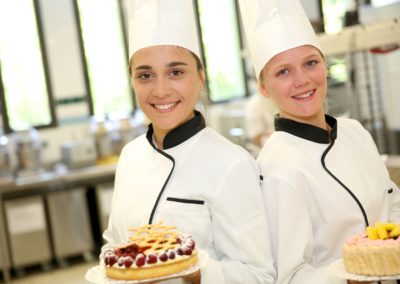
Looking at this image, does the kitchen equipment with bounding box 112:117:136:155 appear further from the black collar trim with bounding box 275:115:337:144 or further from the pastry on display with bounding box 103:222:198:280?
the pastry on display with bounding box 103:222:198:280

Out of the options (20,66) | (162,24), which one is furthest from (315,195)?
(20,66)

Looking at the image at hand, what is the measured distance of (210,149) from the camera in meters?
1.93

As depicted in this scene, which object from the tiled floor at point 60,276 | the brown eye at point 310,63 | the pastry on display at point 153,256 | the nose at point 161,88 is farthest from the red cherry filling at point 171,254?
the tiled floor at point 60,276

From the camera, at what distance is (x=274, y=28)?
1.96m

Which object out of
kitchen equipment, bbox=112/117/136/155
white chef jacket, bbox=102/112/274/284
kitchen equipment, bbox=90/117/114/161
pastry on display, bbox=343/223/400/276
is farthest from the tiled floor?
pastry on display, bbox=343/223/400/276

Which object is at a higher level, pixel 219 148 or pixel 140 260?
pixel 219 148

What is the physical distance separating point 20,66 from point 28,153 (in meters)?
1.03

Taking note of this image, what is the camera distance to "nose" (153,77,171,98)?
188cm

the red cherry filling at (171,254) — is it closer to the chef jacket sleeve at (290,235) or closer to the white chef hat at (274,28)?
the chef jacket sleeve at (290,235)

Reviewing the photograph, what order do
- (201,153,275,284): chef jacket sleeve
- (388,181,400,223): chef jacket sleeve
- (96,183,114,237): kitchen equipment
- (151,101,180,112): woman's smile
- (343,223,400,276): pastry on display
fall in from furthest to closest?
(96,183,114,237): kitchen equipment → (388,181,400,223): chef jacket sleeve → (151,101,180,112): woman's smile → (201,153,275,284): chef jacket sleeve → (343,223,400,276): pastry on display

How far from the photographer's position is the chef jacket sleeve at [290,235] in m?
1.80

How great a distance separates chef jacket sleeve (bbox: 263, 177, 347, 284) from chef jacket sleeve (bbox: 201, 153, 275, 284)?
0.03 meters

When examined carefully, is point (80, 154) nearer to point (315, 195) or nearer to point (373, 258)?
point (315, 195)

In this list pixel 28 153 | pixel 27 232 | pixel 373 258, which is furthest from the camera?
pixel 28 153
